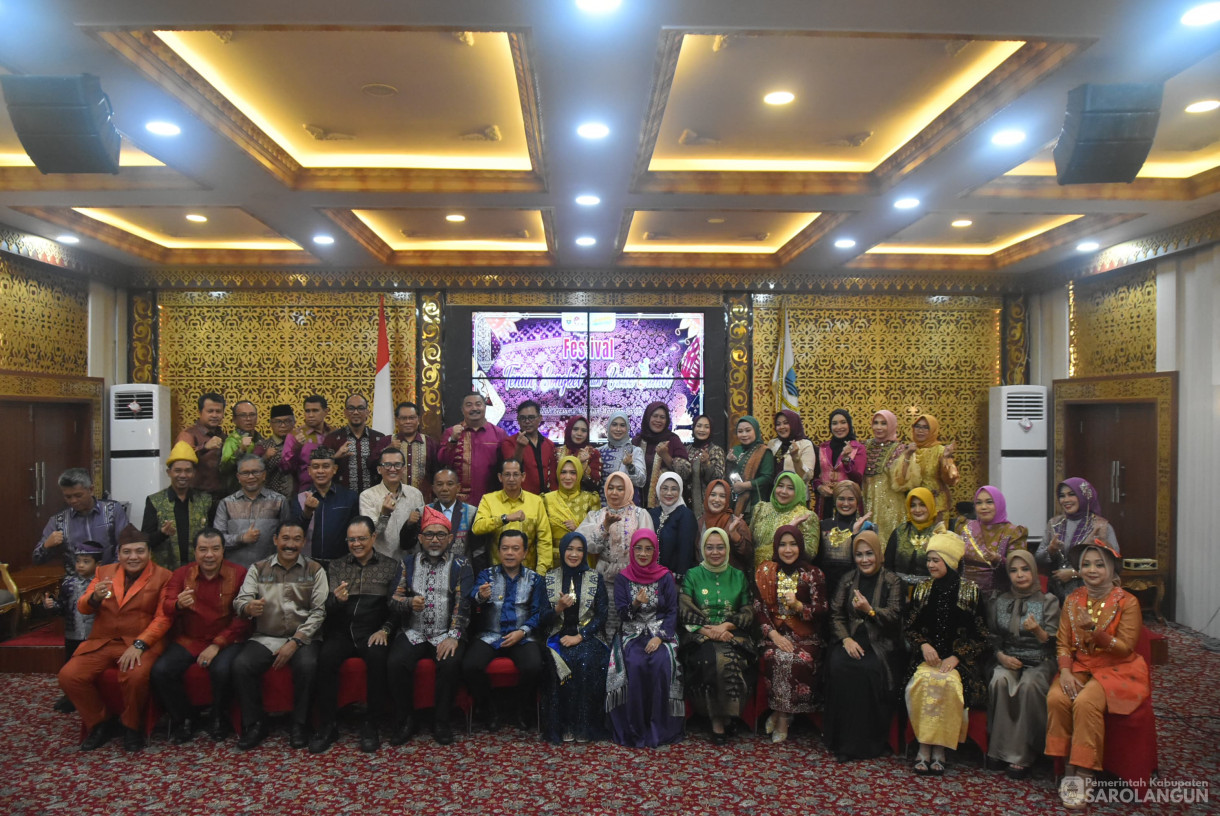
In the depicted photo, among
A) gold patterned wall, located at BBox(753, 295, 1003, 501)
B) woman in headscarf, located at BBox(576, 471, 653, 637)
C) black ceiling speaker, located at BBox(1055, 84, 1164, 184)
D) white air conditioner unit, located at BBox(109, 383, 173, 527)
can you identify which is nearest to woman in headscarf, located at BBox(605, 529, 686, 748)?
woman in headscarf, located at BBox(576, 471, 653, 637)

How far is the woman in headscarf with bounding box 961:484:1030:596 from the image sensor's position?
14.6ft

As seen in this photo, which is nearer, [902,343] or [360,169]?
[360,169]

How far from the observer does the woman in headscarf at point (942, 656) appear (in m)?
3.76

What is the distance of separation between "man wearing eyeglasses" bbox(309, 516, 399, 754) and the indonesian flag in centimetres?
366

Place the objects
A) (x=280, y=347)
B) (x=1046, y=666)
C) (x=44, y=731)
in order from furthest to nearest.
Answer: (x=280, y=347) < (x=44, y=731) < (x=1046, y=666)

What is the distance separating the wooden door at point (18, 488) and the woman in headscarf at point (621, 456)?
4.87 metres

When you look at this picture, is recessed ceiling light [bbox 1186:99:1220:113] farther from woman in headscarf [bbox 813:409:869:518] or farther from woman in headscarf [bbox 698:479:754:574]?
woman in headscarf [bbox 698:479:754:574]

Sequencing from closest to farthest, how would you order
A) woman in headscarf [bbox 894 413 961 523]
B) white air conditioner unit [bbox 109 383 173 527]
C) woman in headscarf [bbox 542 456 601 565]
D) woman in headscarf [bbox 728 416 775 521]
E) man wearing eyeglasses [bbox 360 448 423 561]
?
man wearing eyeglasses [bbox 360 448 423 561]
woman in headscarf [bbox 542 456 601 565]
woman in headscarf [bbox 894 413 961 523]
woman in headscarf [bbox 728 416 775 521]
white air conditioner unit [bbox 109 383 173 527]

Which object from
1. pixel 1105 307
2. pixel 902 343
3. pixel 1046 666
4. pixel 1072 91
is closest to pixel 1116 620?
pixel 1046 666

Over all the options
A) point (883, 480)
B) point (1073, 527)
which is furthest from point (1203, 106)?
point (883, 480)

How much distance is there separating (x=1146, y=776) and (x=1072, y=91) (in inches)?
120

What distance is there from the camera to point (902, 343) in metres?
8.62

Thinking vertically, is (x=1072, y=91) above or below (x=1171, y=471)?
above

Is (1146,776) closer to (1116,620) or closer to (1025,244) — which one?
(1116,620)
